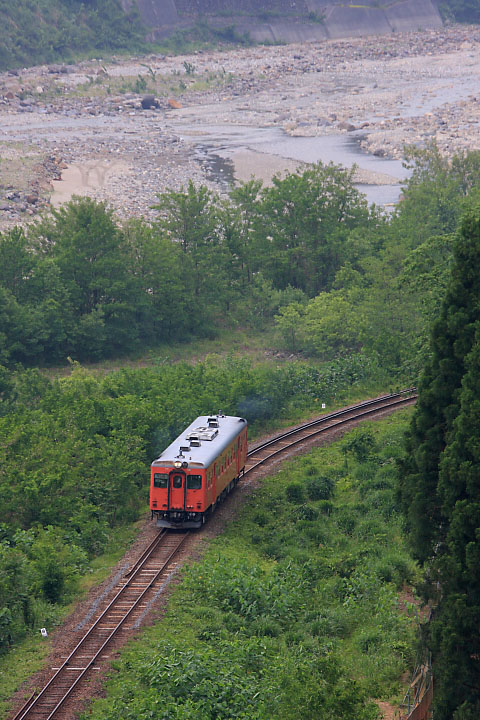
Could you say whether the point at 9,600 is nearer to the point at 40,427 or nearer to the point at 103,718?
the point at 103,718

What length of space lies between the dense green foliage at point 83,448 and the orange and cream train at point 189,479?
7.46ft

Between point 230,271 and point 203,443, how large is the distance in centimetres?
3585

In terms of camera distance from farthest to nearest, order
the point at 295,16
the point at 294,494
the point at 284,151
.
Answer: the point at 295,16, the point at 284,151, the point at 294,494

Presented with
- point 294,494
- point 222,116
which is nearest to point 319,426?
point 294,494

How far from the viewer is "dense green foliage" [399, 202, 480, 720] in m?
14.5

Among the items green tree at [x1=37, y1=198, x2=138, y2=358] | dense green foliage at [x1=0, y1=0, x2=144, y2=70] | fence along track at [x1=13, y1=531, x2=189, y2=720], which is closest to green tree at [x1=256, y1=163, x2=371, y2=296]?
green tree at [x1=37, y1=198, x2=138, y2=358]

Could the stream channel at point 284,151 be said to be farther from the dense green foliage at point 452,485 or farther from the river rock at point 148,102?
the dense green foliage at point 452,485

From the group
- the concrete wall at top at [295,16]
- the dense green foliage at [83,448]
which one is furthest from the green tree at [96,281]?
the concrete wall at top at [295,16]

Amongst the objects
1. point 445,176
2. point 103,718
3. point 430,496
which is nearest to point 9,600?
point 103,718

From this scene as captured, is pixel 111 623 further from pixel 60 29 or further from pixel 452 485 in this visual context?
pixel 60 29

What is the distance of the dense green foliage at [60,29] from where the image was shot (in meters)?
122

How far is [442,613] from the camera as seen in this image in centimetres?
1557

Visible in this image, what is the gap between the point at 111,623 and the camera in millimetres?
20594

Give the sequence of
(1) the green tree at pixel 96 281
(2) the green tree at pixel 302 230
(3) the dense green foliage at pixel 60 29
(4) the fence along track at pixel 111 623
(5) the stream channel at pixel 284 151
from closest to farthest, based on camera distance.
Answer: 1. (4) the fence along track at pixel 111 623
2. (1) the green tree at pixel 96 281
3. (2) the green tree at pixel 302 230
4. (5) the stream channel at pixel 284 151
5. (3) the dense green foliage at pixel 60 29
